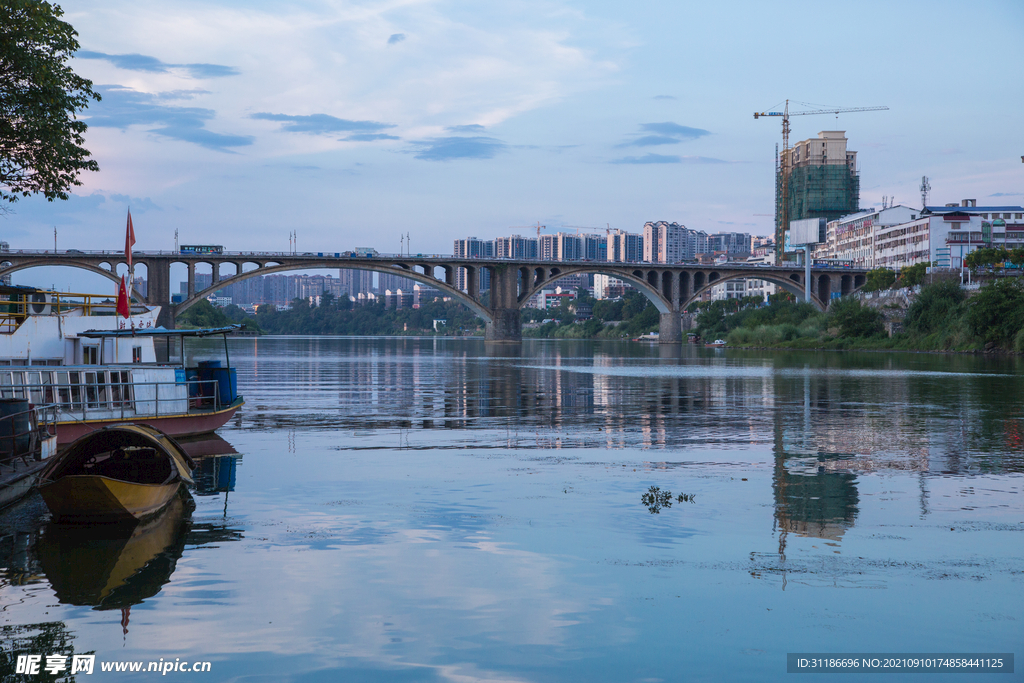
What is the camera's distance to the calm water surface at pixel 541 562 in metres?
9.05

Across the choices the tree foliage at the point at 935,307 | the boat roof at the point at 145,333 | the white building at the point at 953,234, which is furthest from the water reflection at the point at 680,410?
the white building at the point at 953,234

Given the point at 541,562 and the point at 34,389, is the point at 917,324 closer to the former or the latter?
the point at 34,389

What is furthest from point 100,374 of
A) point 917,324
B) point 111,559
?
point 917,324

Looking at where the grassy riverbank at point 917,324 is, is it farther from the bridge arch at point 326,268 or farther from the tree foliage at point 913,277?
the bridge arch at point 326,268

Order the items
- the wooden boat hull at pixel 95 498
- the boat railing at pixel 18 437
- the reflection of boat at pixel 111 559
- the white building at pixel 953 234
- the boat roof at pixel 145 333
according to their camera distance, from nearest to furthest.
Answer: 1. the reflection of boat at pixel 111 559
2. the wooden boat hull at pixel 95 498
3. the boat railing at pixel 18 437
4. the boat roof at pixel 145 333
5. the white building at pixel 953 234

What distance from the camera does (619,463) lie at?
21.0 meters

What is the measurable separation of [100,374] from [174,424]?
236 cm

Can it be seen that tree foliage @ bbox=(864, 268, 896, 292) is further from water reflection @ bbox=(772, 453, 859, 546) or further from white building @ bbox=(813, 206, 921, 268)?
water reflection @ bbox=(772, 453, 859, 546)

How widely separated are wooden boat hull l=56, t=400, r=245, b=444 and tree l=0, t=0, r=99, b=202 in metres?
6.59

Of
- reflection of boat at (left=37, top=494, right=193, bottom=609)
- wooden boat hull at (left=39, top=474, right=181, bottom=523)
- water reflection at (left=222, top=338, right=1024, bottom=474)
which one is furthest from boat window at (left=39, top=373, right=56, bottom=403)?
reflection of boat at (left=37, top=494, right=193, bottom=609)

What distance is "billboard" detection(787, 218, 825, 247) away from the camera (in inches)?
7008

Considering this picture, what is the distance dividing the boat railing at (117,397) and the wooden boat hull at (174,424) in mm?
182

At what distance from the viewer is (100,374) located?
80.8 ft

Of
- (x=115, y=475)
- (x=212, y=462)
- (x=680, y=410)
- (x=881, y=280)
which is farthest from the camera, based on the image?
(x=881, y=280)
